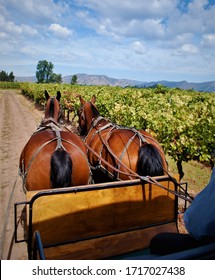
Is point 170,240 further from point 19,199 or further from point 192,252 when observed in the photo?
point 19,199

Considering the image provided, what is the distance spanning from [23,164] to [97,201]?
1867 millimetres

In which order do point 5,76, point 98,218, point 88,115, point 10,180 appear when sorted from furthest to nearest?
1. point 5,76
2. point 10,180
3. point 88,115
4. point 98,218

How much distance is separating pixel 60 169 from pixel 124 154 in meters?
1.18

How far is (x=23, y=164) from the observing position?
420cm

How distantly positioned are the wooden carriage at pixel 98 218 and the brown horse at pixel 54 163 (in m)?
0.88

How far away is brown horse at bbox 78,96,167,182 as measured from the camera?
388 cm

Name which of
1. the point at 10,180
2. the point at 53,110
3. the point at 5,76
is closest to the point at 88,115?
the point at 53,110

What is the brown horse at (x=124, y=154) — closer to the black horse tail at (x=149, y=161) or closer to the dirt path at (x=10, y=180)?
the black horse tail at (x=149, y=161)

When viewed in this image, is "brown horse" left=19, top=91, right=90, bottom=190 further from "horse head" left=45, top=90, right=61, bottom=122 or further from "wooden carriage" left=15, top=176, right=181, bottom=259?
"horse head" left=45, top=90, right=61, bottom=122

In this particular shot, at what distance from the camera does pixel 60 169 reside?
11.9ft

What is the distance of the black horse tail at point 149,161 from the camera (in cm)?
382

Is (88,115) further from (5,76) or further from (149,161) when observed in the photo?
(5,76)

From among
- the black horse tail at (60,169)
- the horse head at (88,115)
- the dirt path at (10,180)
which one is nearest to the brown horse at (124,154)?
the black horse tail at (60,169)

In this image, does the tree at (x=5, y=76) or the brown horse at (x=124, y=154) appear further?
the tree at (x=5, y=76)
